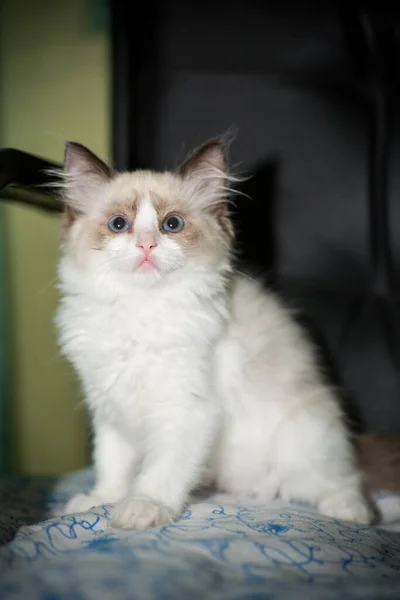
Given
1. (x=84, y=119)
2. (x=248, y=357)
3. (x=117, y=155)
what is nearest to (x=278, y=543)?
(x=248, y=357)

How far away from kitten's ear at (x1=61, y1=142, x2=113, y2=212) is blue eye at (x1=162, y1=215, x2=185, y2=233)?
Result: 0.59ft

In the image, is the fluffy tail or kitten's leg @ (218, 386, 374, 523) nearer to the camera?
kitten's leg @ (218, 386, 374, 523)

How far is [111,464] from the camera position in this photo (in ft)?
4.75

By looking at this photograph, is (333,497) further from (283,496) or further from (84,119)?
(84,119)

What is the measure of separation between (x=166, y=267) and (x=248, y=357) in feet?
0.98

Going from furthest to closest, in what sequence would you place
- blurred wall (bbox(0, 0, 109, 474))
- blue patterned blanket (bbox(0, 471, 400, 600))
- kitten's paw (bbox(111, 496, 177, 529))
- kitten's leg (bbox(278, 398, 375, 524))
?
blurred wall (bbox(0, 0, 109, 474)) < kitten's leg (bbox(278, 398, 375, 524)) < kitten's paw (bbox(111, 496, 177, 529)) < blue patterned blanket (bbox(0, 471, 400, 600))

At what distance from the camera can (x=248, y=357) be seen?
1.43 meters

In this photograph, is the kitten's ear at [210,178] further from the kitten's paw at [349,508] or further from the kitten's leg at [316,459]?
the kitten's paw at [349,508]

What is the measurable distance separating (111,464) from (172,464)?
26cm

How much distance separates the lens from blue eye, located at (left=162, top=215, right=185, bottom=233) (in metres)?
1.36

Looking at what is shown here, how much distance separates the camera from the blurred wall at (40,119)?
7.04ft

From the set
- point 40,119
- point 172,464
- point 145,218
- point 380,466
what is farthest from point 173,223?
point 40,119

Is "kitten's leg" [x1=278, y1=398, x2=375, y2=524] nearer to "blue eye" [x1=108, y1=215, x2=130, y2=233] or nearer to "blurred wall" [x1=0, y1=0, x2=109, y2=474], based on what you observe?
"blue eye" [x1=108, y1=215, x2=130, y2=233]

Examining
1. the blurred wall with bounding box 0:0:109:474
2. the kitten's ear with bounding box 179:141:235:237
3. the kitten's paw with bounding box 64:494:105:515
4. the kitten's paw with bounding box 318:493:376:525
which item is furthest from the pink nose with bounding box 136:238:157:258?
the blurred wall with bounding box 0:0:109:474
